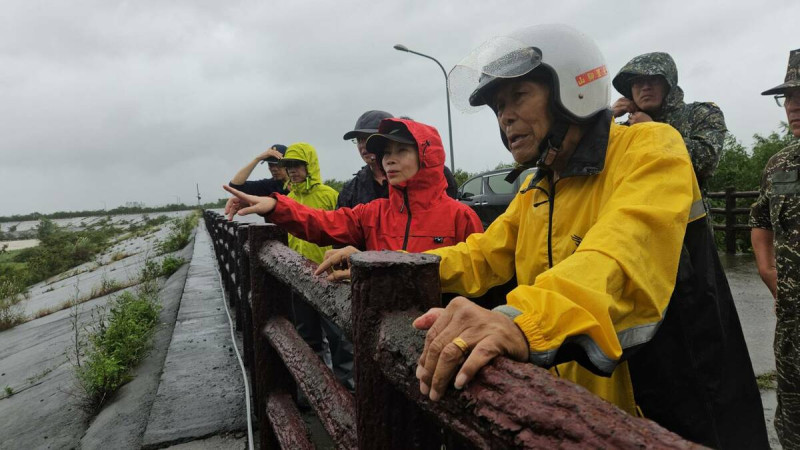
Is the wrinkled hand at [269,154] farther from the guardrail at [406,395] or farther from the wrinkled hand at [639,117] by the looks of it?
the wrinkled hand at [639,117]

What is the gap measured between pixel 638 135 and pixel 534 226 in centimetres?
42

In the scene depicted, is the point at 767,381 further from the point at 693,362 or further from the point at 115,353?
the point at 115,353

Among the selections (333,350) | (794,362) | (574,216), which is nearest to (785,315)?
(794,362)

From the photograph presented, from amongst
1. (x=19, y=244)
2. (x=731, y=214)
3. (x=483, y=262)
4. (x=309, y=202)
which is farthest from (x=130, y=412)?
(x=19, y=244)

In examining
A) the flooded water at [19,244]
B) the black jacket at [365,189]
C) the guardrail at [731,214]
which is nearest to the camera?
the black jacket at [365,189]

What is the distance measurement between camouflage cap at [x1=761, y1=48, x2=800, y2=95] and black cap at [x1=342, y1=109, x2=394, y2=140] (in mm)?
2348

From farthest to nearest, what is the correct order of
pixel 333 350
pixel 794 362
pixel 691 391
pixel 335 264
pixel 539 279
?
pixel 333 350, pixel 794 362, pixel 335 264, pixel 691 391, pixel 539 279

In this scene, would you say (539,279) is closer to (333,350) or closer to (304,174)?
(333,350)

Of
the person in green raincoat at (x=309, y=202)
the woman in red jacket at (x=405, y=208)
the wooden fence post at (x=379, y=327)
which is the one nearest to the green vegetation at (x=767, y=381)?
the woman in red jacket at (x=405, y=208)

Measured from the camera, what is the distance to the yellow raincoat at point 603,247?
0.92m

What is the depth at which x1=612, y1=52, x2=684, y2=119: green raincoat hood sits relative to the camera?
2.93 m

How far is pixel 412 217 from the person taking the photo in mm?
2768

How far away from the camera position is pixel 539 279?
1.01m

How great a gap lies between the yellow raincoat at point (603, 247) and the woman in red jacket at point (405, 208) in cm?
92
